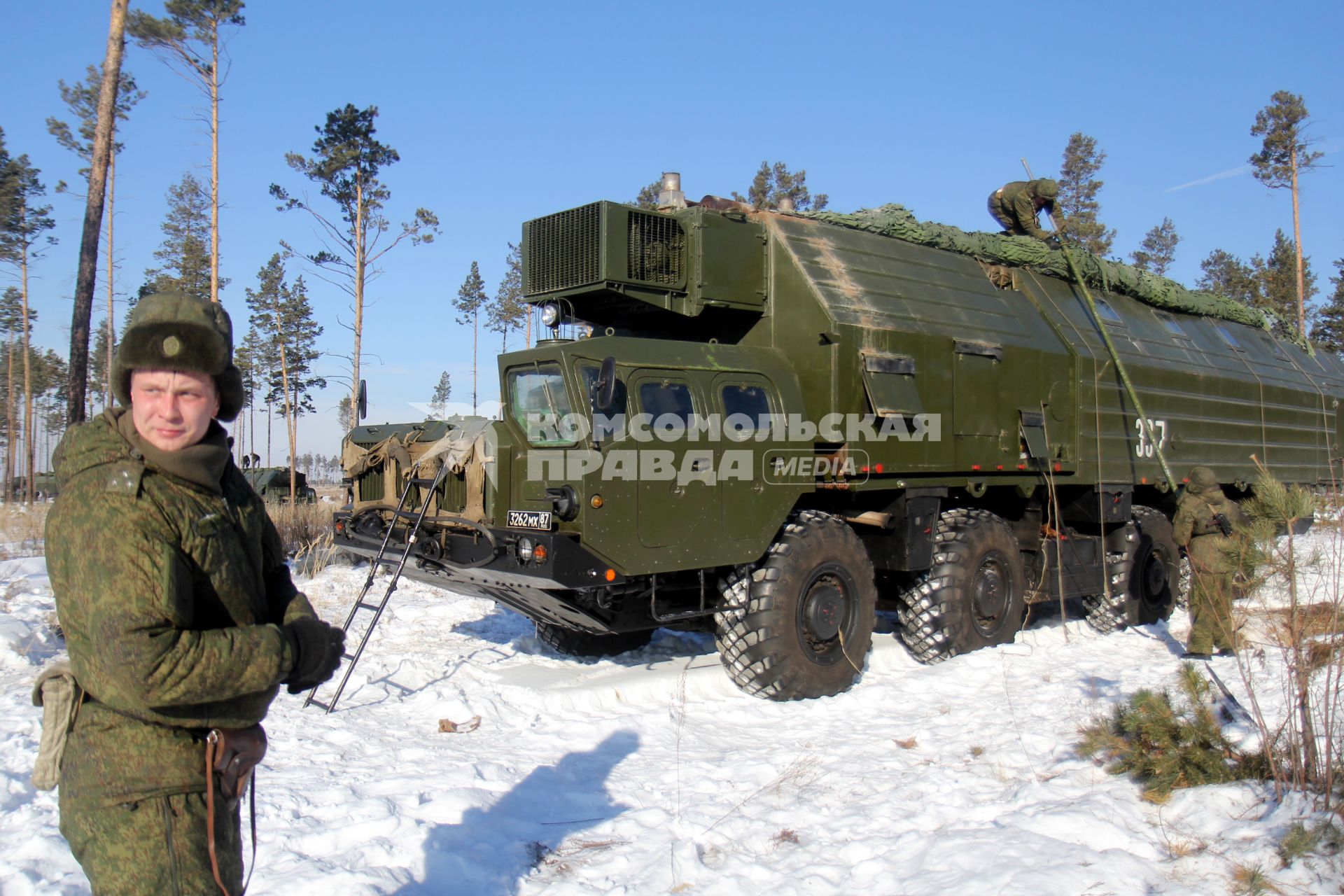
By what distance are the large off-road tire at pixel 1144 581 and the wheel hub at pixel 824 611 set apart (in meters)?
4.45

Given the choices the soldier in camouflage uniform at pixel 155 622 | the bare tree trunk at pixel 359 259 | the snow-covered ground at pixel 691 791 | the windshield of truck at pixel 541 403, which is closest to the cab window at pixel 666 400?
the windshield of truck at pixel 541 403

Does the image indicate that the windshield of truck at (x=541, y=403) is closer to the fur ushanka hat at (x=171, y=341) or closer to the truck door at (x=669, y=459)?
the truck door at (x=669, y=459)

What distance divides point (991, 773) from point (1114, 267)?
8.56 metres

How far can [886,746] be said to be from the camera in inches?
238

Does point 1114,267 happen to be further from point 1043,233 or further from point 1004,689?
point 1004,689

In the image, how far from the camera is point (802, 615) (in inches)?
282

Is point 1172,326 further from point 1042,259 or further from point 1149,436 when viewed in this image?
point 1042,259

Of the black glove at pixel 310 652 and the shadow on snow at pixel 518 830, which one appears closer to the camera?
the black glove at pixel 310 652

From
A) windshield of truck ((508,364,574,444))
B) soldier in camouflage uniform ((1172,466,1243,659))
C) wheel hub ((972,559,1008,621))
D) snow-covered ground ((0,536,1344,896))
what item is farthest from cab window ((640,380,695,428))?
soldier in camouflage uniform ((1172,466,1243,659))

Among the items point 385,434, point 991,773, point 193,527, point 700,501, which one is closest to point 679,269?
point 700,501

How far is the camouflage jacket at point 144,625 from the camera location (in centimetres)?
212

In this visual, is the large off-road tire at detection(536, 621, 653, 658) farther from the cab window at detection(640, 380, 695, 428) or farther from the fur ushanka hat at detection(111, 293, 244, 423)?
the fur ushanka hat at detection(111, 293, 244, 423)

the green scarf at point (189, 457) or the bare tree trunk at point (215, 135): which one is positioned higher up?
the bare tree trunk at point (215, 135)

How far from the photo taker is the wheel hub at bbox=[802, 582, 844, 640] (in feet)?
23.7
